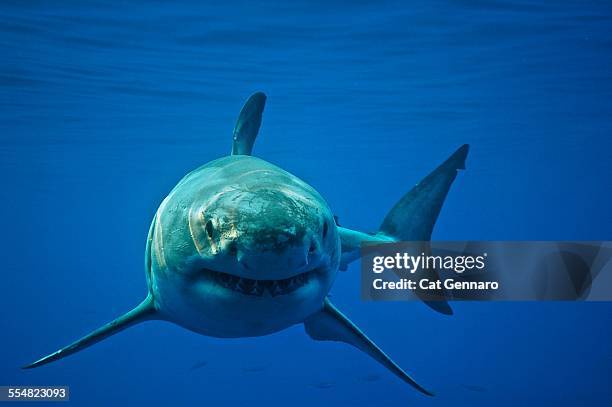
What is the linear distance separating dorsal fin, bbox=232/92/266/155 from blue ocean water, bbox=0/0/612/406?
7.80m

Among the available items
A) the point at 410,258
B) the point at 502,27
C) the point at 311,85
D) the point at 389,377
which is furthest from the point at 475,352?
the point at 410,258

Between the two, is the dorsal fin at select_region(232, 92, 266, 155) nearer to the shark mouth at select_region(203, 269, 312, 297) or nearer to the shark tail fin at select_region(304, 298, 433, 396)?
the shark tail fin at select_region(304, 298, 433, 396)

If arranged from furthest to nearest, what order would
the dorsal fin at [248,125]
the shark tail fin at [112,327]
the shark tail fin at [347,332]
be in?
the dorsal fin at [248,125] < the shark tail fin at [347,332] < the shark tail fin at [112,327]

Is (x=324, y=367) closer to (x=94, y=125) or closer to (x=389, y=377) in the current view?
(x=389, y=377)

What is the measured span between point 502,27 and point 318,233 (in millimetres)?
13913

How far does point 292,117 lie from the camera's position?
2534 centimetres

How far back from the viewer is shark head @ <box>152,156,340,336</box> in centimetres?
258

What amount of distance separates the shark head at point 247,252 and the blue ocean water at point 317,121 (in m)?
10.7

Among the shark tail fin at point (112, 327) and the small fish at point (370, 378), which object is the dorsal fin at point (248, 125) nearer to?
the shark tail fin at point (112, 327)

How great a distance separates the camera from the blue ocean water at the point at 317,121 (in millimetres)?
14102

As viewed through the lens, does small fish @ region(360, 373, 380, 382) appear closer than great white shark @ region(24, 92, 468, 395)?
No

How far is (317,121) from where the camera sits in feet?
85.8

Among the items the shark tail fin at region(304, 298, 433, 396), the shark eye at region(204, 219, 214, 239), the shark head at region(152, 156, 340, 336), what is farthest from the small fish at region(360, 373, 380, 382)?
the shark eye at region(204, 219, 214, 239)

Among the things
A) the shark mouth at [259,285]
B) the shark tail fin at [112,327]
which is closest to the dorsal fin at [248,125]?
the shark tail fin at [112,327]
